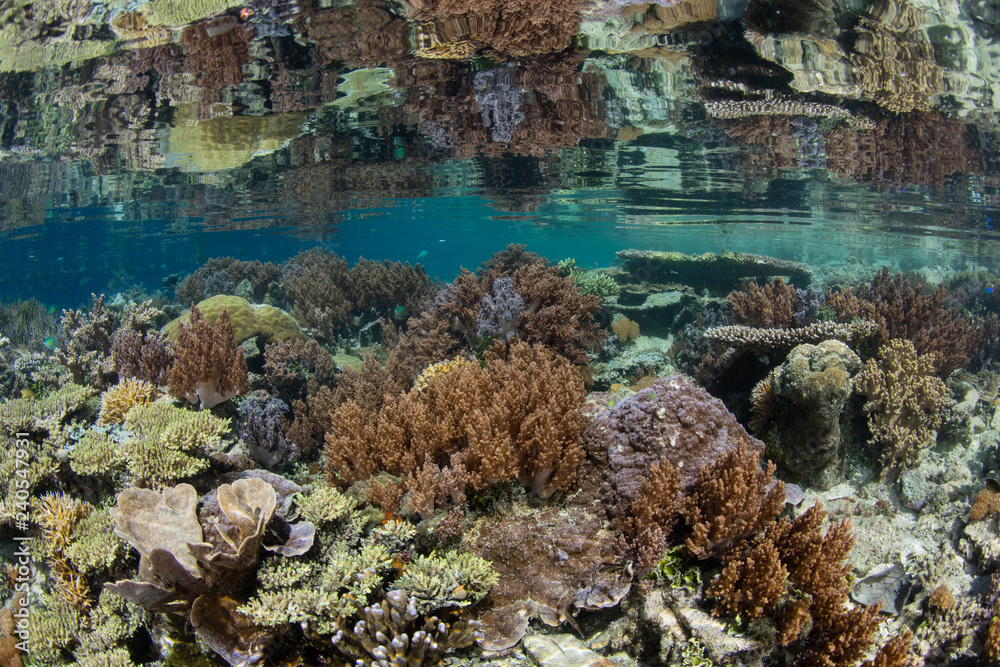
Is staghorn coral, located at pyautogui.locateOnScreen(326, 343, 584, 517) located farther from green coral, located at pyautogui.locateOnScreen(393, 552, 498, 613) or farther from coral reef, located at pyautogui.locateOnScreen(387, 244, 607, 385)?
coral reef, located at pyautogui.locateOnScreen(387, 244, 607, 385)

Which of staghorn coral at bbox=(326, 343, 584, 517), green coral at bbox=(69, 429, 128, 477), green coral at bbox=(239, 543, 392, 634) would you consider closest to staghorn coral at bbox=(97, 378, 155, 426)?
green coral at bbox=(69, 429, 128, 477)

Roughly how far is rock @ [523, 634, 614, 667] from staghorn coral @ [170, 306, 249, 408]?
16.4 ft

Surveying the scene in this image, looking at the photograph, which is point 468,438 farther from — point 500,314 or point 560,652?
point 500,314

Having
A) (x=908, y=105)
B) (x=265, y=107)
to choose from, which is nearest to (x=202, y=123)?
(x=265, y=107)

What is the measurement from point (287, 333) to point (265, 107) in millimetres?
5751

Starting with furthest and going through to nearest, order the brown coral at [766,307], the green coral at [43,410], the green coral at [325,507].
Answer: the brown coral at [766,307]
the green coral at [43,410]
the green coral at [325,507]

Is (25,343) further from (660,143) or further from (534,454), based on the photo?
(660,143)

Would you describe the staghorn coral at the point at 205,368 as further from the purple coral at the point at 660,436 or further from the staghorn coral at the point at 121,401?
the purple coral at the point at 660,436

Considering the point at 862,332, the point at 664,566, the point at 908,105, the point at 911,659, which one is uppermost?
the point at 908,105

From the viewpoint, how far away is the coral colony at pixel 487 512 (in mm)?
3250

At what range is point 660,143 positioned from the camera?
13.8 metres

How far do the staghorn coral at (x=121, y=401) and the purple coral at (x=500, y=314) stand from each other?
480 cm

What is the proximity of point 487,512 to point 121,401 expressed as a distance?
514 centimetres

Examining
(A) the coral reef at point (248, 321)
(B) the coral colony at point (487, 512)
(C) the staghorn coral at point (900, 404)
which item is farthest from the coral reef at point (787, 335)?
(A) the coral reef at point (248, 321)
